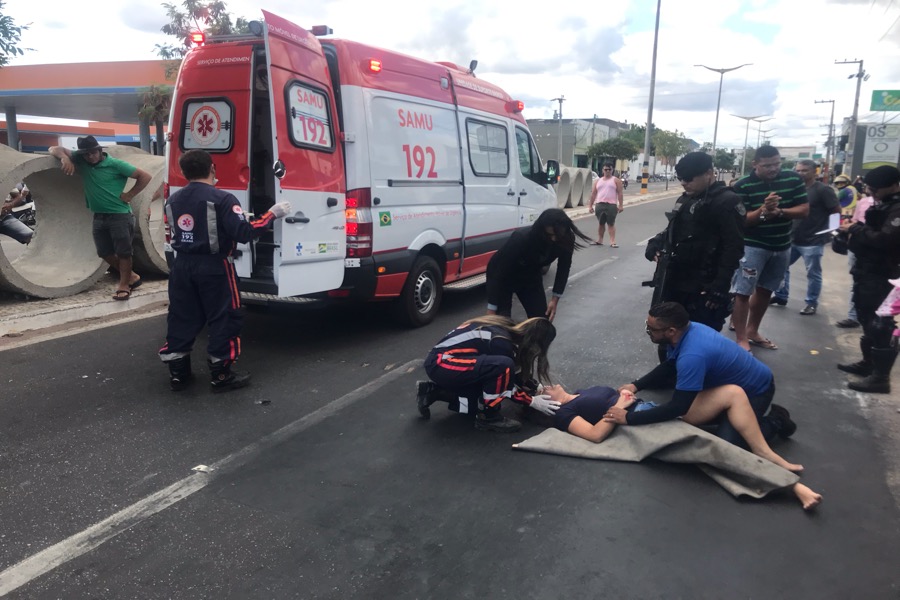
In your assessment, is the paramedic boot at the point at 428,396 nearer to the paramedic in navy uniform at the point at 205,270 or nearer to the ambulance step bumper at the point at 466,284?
the paramedic in navy uniform at the point at 205,270

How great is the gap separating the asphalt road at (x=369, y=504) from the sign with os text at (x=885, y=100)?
38271 millimetres

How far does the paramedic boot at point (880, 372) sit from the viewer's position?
4957 millimetres

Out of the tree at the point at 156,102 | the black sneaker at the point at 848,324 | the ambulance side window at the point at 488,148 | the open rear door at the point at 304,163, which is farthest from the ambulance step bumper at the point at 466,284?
the tree at the point at 156,102

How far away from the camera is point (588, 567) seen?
A: 2.79 m

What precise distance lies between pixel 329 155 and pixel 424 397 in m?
2.38

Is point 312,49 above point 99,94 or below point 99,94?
below

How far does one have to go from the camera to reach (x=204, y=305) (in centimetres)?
477

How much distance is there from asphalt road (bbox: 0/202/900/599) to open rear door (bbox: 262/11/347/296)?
893 mm

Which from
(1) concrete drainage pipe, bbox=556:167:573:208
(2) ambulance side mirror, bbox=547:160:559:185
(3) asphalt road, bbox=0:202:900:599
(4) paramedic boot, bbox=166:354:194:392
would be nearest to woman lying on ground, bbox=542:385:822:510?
(3) asphalt road, bbox=0:202:900:599

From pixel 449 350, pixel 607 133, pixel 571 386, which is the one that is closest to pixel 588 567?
pixel 449 350

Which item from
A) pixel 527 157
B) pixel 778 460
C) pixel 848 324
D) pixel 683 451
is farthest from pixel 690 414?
pixel 527 157

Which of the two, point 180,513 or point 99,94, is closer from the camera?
point 180,513

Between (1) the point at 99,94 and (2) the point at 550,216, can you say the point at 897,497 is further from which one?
(1) the point at 99,94

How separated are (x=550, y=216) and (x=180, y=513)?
9.80 feet
